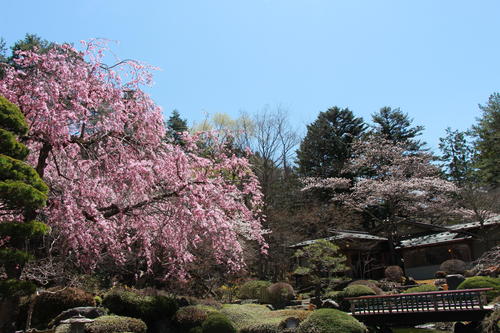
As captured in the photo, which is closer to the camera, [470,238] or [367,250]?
[470,238]

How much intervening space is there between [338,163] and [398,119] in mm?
8934

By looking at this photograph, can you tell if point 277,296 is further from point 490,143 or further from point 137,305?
point 490,143

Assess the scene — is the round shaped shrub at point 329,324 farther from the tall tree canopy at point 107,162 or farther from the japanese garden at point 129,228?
the tall tree canopy at point 107,162

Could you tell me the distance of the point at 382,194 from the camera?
28719mm

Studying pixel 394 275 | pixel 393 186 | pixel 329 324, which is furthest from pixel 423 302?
pixel 393 186

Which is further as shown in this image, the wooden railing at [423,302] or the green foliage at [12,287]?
the wooden railing at [423,302]

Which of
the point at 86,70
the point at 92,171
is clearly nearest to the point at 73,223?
the point at 92,171

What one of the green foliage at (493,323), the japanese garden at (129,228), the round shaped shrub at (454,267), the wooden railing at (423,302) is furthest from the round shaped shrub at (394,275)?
the green foliage at (493,323)

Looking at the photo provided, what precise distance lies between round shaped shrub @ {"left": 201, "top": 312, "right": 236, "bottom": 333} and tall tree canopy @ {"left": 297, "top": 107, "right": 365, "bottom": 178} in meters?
26.5

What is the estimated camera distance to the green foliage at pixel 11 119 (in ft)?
24.1

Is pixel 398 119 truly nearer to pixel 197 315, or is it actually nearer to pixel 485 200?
pixel 485 200

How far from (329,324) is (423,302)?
4.08 m

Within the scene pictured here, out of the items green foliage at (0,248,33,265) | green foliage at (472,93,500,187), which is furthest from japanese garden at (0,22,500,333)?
green foliage at (472,93,500,187)

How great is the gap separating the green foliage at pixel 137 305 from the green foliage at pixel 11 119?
244 inches
